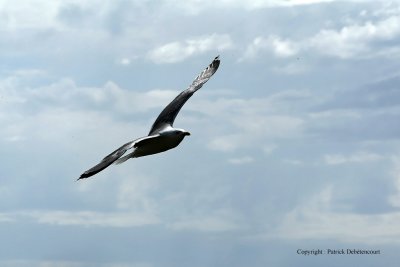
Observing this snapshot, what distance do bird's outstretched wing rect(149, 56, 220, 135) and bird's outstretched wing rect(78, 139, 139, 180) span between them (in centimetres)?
553

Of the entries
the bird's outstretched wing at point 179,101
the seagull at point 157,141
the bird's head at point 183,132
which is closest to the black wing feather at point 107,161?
the seagull at point 157,141

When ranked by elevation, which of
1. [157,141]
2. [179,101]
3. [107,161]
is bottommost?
[107,161]

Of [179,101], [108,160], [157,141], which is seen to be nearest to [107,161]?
[108,160]

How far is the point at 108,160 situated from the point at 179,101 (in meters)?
13.5

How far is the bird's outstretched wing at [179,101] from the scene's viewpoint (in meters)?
43.3

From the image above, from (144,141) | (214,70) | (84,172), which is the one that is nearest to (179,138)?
(144,141)

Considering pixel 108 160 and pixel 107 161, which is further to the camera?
pixel 108 160

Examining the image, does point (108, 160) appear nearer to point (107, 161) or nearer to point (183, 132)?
point (107, 161)

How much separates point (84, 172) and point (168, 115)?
12.9m

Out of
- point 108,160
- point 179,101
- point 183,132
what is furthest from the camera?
point 179,101

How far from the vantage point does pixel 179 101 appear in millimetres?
46781

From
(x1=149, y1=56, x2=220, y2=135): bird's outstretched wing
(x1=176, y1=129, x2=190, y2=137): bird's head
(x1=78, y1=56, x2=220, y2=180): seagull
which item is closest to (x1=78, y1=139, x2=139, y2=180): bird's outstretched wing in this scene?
(x1=78, y1=56, x2=220, y2=180): seagull

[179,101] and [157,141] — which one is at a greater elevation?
[179,101]

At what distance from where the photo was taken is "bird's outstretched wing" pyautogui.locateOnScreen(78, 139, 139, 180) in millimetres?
32344
